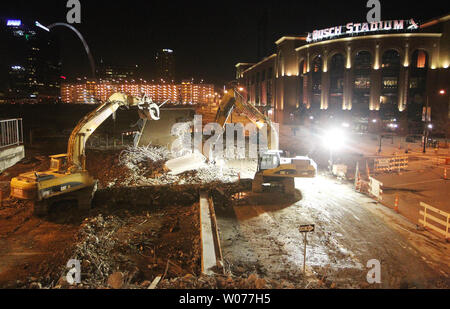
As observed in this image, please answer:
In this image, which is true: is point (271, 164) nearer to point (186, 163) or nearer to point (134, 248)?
point (186, 163)

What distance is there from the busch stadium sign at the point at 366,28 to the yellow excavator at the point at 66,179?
1864 inches

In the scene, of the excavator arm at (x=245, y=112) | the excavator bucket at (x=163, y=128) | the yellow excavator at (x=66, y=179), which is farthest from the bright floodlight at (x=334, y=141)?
the yellow excavator at (x=66, y=179)

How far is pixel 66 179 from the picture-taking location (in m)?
12.5

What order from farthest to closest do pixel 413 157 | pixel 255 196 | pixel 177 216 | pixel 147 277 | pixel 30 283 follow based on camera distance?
pixel 413 157, pixel 255 196, pixel 177 216, pixel 147 277, pixel 30 283

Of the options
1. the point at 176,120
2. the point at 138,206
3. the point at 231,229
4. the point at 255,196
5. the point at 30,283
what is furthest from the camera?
the point at 176,120

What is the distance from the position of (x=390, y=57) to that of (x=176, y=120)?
3724cm

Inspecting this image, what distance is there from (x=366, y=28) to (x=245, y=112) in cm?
4154

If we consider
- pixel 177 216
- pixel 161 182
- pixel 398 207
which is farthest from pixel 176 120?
pixel 398 207

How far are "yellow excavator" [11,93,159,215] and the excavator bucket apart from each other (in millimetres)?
15900

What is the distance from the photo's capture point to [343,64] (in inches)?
2079

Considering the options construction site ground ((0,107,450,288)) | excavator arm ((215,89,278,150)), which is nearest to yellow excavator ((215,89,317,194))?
excavator arm ((215,89,278,150))

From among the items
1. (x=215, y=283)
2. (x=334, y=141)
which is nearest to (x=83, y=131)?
(x=215, y=283)

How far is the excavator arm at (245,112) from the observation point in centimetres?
1708
